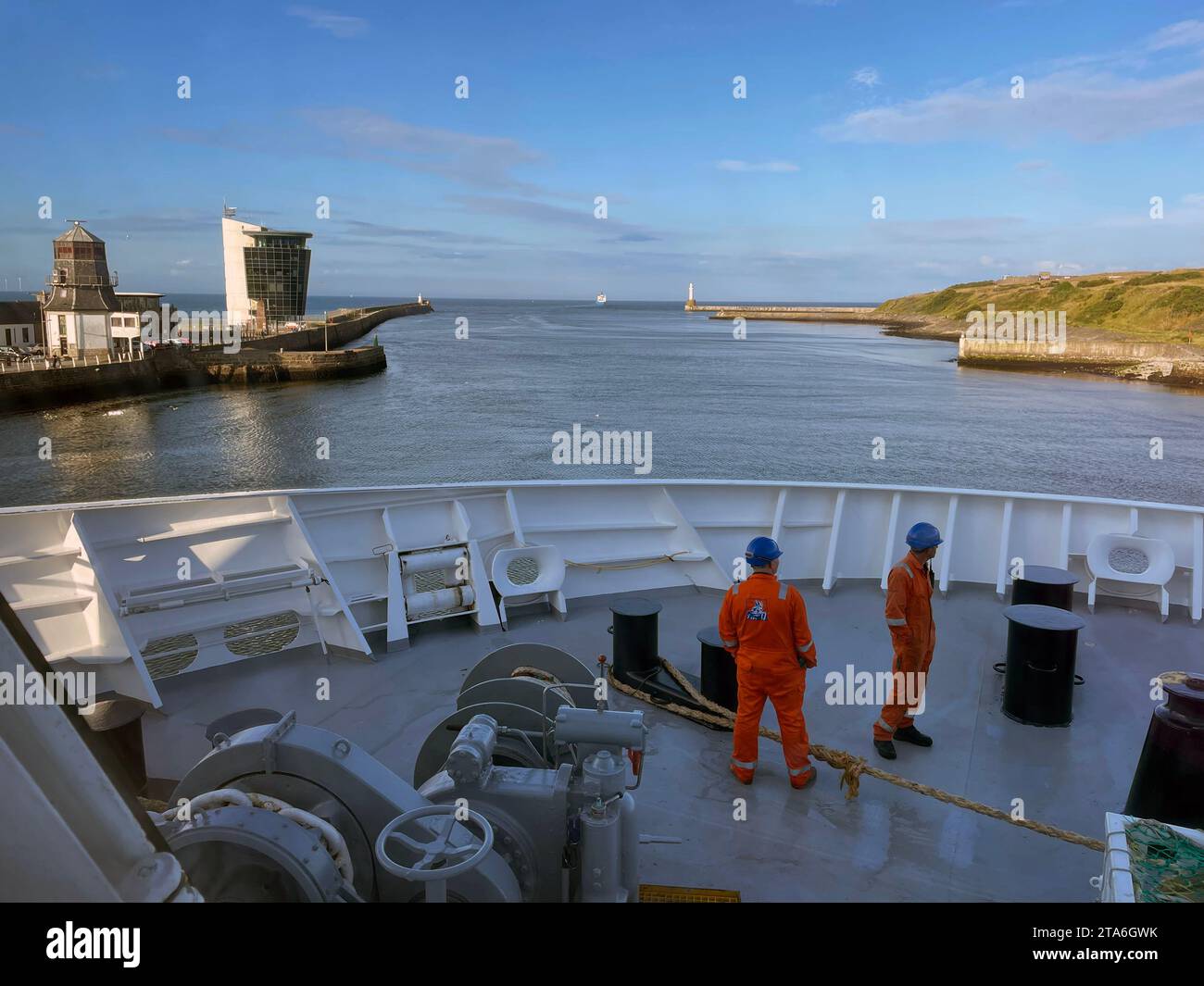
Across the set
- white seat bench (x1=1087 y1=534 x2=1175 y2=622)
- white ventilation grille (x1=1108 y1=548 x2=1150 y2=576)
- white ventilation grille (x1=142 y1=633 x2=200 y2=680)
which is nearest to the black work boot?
white seat bench (x1=1087 y1=534 x2=1175 y2=622)

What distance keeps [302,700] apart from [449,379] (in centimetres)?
5049

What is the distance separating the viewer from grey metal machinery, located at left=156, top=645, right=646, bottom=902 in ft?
7.27

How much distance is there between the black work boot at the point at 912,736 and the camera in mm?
4445

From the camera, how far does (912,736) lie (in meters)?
4.47

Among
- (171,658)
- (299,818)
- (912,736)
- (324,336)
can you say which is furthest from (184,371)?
(299,818)

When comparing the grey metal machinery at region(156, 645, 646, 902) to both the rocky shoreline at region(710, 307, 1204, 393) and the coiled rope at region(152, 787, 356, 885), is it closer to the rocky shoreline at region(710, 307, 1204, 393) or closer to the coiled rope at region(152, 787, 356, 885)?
the coiled rope at region(152, 787, 356, 885)

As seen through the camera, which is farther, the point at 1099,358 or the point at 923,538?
the point at 1099,358

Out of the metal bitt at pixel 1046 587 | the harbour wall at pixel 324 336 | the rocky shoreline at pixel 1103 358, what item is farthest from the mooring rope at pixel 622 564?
the rocky shoreline at pixel 1103 358

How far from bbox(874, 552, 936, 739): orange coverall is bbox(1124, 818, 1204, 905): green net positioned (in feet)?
5.12

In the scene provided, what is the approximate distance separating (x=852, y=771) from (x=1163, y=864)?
4.82ft

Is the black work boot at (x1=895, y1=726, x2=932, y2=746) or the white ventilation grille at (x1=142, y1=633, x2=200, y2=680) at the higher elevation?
the white ventilation grille at (x1=142, y1=633, x2=200, y2=680)

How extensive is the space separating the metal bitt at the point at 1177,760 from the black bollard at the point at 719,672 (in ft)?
6.28

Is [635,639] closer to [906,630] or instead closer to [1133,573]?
[906,630]
